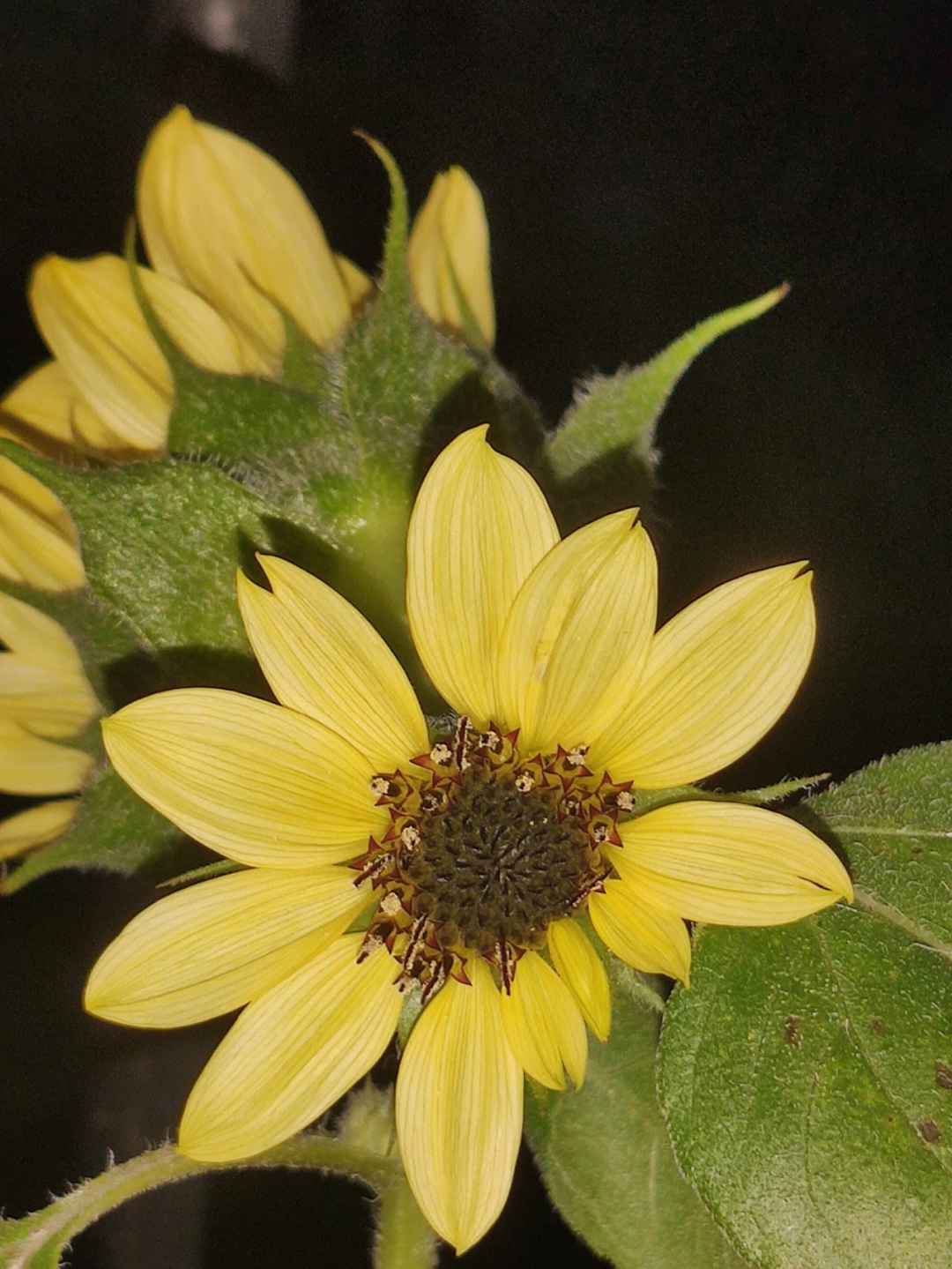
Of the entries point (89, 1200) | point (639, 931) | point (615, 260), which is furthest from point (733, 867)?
point (615, 260)

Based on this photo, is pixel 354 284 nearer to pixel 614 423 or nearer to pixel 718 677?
pixel 614 423

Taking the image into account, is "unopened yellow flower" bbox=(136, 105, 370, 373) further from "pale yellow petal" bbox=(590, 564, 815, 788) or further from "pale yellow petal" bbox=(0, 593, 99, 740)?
"pale yellow petal" bbox=(590, 564, 815, 788)

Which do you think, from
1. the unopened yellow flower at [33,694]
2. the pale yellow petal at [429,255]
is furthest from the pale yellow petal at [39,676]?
the pale yellow petal at [429,255]

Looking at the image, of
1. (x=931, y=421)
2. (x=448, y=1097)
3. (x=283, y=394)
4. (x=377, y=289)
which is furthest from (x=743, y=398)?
(x=448, y=1097)

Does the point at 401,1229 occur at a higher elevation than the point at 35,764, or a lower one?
lower

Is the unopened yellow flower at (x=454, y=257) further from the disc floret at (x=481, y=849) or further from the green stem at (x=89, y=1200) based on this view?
the green stem at (x=89, y=1200)

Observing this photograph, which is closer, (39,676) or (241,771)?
(241,771)
